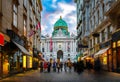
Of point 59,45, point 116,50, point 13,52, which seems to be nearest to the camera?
point 13,52

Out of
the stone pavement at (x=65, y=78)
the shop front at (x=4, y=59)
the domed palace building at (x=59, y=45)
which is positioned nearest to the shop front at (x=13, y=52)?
the shop front at (x=4, y=59)

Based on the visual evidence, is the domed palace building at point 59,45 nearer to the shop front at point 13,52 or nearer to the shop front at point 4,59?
the shop front at point 13,52

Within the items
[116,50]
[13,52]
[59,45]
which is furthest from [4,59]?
[59,45]

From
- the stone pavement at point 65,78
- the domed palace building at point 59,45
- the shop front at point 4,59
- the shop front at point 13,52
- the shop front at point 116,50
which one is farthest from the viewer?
the domed palace building at point 59,45

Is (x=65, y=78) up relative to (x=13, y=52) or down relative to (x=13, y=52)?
down

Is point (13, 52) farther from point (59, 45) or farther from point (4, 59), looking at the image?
point (59, 45)

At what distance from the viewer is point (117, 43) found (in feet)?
109

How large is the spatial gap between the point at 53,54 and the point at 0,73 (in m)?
175

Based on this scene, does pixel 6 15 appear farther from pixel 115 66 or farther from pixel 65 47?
pixel 65 47

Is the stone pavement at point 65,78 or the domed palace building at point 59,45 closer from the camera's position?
the stone pavement at point 65,78

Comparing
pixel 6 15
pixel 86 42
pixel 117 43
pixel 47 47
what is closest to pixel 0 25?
pixel 6 15

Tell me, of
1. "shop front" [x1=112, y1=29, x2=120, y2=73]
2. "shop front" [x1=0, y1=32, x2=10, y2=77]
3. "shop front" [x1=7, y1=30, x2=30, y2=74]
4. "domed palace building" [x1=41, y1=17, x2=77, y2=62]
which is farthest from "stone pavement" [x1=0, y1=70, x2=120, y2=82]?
"domed palace building" [x1=41, y1=17, x2=77, y2=62]

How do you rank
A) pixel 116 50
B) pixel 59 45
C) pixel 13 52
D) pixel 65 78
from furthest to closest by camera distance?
pixel 59 45
pixel 116 50
pixel 13 52
pixel 65 78

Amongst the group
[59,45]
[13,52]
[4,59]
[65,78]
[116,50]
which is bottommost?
[65,78]
